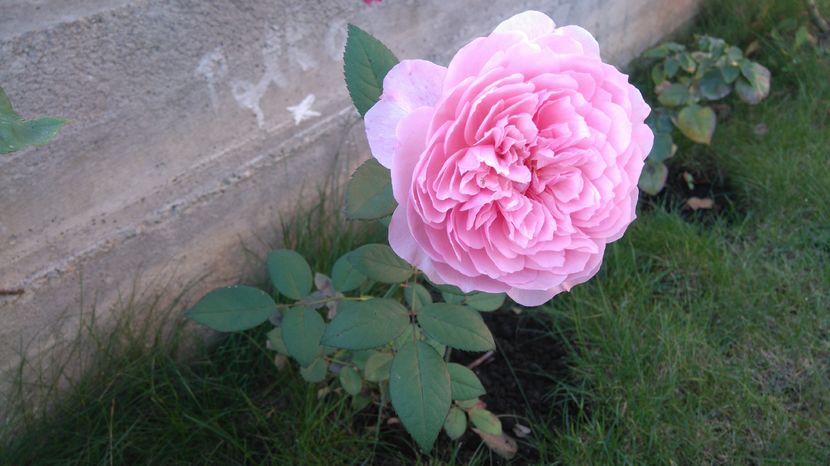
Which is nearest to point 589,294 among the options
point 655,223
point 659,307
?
point 659,307

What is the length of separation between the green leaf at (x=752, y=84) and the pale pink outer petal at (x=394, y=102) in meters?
1.93

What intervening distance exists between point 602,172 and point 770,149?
1.97 m

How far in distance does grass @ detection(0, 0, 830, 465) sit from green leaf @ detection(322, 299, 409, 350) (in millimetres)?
479

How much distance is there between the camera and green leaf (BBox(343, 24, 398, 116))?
3.33 feet

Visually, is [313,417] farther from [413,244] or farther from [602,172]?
[602,172]

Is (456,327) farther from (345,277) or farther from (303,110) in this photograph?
(303,110)

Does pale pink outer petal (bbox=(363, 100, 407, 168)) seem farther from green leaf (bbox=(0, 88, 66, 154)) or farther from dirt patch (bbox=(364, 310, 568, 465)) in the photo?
dirt patch (bbox=(364, 310, 568, 465))

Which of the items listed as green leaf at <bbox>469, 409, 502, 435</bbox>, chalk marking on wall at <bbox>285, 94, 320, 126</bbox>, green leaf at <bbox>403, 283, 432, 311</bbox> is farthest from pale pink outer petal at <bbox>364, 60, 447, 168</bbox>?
chalk marking on wall at <bbox>285, 94, 320, 126</bbox>

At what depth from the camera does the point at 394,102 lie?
836 millimetres

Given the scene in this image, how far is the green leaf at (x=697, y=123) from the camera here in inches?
Answer: 93.8

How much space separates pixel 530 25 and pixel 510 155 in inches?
6.6

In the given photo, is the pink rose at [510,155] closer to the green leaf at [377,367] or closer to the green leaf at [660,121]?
the green leaf at [377,367]

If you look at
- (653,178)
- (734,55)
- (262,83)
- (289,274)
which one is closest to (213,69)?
(262,83)

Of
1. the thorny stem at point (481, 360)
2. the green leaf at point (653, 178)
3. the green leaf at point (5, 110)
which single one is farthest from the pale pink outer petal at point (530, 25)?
the green leaf at point (653, 178)
